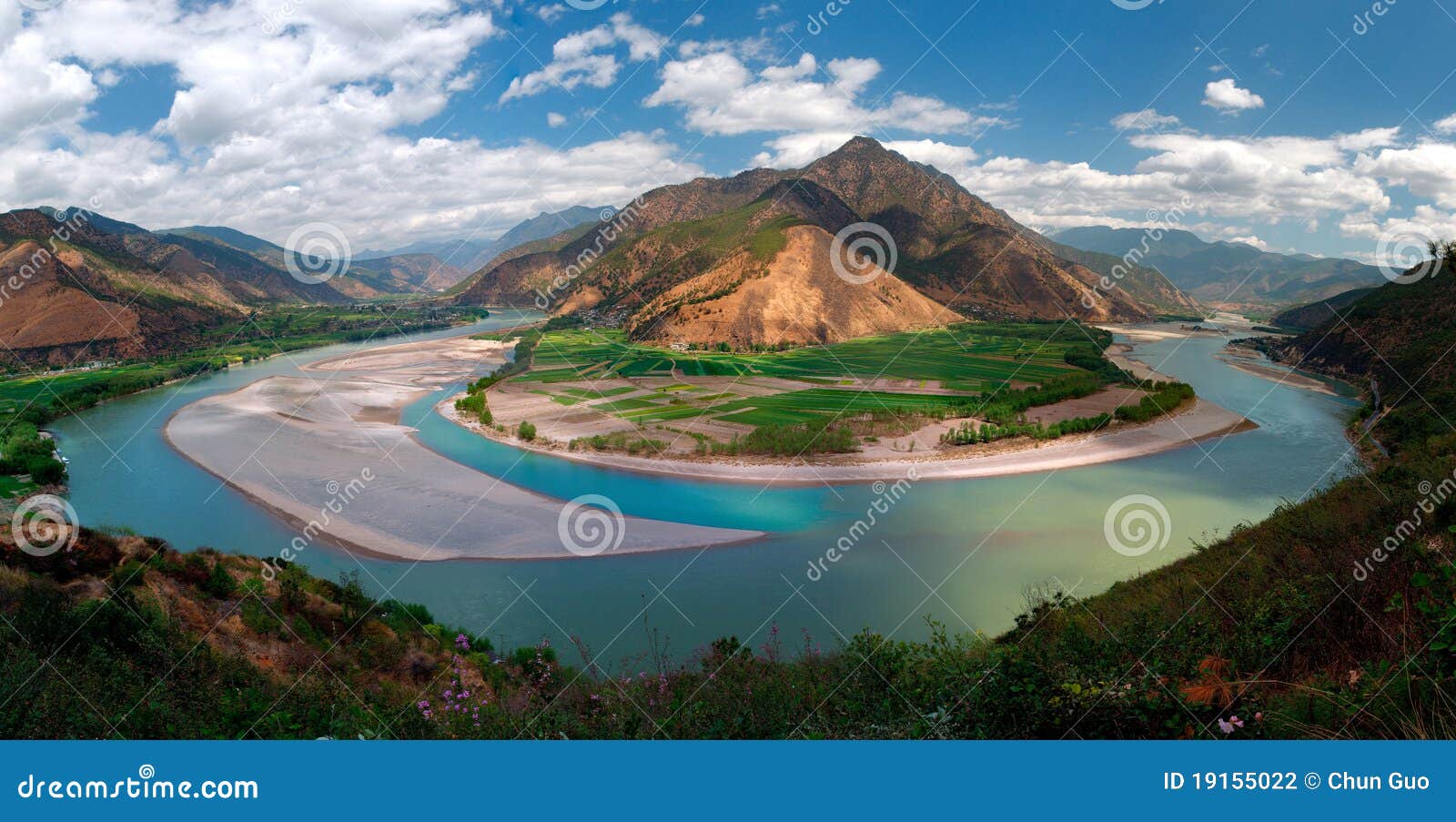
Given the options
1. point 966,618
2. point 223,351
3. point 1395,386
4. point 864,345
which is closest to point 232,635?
point 966,618

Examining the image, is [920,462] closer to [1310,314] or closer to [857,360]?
[857,360]

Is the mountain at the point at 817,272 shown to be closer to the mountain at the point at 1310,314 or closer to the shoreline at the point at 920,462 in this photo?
the mountain at the point at 1310,314

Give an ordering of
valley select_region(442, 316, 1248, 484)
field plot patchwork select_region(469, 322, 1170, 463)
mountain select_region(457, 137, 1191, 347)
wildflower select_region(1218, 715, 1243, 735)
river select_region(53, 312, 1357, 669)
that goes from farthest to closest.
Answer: mountain select_region(457, 137, 1191, 347) < field plot patchwork select_region(469, 322, 1170, 463) < valley select_region(442, 316, 1248, 484) < river select_region(53, 312, 1357, 669) < wildflower select_region(1218, 715, 1243, 735)

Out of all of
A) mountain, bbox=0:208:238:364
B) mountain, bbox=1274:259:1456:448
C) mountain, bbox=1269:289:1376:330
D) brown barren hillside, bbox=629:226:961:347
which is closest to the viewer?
mountain, bbox=1274:259:1456:448

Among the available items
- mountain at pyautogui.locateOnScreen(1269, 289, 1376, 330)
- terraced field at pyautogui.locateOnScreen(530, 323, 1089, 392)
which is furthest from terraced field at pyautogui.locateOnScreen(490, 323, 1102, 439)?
mountain at pyautogui.locateOnScreen(1269, 289, 1376, 330)

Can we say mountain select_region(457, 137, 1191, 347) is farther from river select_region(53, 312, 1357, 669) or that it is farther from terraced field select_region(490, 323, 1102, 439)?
river select_region(53, 312, 1357, 669)

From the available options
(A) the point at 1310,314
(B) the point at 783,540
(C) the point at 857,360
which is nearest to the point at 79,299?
(C) the point at 857,360

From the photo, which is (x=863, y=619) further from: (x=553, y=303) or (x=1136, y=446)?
(x=553, y=303)

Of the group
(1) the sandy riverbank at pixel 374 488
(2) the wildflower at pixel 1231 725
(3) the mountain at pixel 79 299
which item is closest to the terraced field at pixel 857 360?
(1) the sandy riverbank at pixel 374 488
